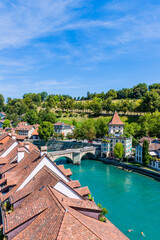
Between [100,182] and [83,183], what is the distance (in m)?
4.01

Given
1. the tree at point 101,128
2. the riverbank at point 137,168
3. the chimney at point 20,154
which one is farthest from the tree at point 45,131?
the chimney at point 20,154

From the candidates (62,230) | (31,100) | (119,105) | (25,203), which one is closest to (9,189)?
(25,203)

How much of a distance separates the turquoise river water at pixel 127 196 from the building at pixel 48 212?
1366 centimetres

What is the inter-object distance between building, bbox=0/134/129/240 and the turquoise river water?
13.7m

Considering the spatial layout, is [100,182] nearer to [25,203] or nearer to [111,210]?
[111,210]

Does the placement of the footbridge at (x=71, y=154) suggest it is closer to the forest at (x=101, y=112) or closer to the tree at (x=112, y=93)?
the forest at (x=101, y=112)

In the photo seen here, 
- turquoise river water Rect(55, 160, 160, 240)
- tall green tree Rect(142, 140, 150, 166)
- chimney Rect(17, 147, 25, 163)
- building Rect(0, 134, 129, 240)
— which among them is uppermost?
chimney Rect(17, 147, 25, 163)

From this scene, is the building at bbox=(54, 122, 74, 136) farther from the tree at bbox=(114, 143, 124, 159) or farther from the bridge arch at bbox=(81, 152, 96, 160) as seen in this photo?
the tree at bbox=(114, 143, 124, 159)

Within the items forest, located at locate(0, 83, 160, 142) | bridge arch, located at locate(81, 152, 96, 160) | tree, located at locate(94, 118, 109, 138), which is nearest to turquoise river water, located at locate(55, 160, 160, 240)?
bridge arch, located at locate(81, 152, 96, 160)

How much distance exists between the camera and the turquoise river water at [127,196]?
1036 inches

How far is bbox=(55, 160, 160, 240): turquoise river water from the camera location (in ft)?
86.3

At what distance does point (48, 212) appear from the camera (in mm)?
11477

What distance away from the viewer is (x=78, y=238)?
29.7ft

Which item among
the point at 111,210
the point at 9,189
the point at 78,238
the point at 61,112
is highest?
the point at 61,112
